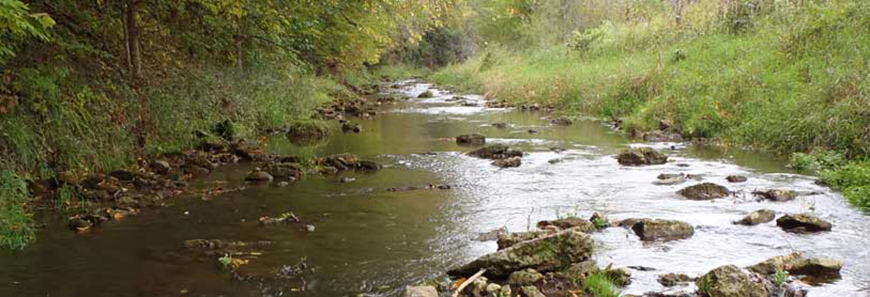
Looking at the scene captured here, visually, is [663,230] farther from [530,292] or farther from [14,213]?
[14,213]

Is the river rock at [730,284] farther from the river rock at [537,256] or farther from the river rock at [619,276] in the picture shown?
the river rock at [537,256]

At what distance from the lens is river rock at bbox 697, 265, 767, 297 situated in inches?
223

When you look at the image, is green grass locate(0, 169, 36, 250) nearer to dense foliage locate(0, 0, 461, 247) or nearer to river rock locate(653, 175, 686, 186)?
dense foliage locate(0, 0, 461, 247)

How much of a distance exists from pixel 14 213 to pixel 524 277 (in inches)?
227

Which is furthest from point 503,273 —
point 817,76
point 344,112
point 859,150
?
point 344,112

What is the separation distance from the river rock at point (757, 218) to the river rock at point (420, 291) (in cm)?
421

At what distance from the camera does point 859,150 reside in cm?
1143

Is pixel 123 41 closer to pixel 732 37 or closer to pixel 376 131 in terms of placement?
pixel 376 131

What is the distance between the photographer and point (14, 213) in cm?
819

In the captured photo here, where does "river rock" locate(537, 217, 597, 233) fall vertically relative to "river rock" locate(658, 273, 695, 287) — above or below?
above

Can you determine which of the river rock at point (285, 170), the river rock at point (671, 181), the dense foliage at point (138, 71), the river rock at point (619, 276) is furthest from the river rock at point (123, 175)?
the river rock at point (671, 181)

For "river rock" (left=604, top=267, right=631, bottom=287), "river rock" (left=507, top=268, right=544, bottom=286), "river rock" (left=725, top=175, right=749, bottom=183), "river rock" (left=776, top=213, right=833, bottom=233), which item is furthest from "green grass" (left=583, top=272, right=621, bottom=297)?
"river rock" (left=725, top=175, right=749, bottom=183)

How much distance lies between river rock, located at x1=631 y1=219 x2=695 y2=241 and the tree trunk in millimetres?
9240

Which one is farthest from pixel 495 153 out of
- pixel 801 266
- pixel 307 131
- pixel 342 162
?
pixel 801 266
